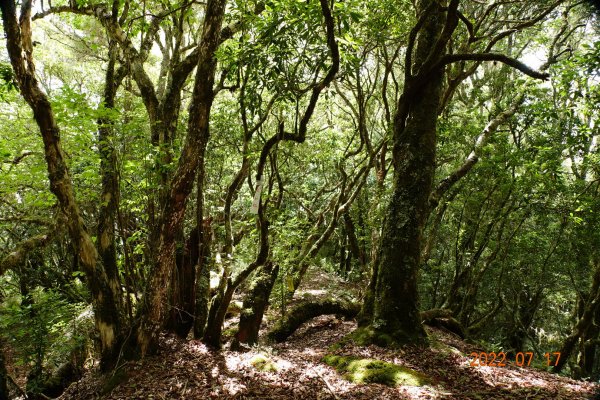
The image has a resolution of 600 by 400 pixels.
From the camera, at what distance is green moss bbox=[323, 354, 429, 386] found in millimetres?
5000

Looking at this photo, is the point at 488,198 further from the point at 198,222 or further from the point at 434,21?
the point at 198,222

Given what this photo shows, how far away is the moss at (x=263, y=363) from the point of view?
597 cm

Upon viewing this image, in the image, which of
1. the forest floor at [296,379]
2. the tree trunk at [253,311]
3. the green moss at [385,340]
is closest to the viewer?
the forest floor at [296,379]

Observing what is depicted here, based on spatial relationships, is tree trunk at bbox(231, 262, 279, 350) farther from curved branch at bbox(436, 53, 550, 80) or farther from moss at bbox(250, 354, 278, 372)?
curved branch at bbox(436, 53, 550, 80)

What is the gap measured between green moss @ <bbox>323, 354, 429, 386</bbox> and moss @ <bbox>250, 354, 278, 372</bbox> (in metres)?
1.02

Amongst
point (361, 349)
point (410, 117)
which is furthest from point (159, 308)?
point (410, 117)

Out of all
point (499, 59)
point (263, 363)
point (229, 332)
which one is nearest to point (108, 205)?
point (263, 363)

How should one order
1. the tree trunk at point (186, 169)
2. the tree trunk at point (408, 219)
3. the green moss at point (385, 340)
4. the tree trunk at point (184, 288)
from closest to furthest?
the tree trunk at point (186, 169) → the green moss at point (385, 340) → the tree trunk at point (408, 219) → the tree trunk at point (184, 288)

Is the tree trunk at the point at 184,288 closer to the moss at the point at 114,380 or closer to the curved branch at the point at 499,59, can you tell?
the moss at the point at 114,380

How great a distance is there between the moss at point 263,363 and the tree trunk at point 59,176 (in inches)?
87.1

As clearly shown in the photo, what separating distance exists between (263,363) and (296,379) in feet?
2.85

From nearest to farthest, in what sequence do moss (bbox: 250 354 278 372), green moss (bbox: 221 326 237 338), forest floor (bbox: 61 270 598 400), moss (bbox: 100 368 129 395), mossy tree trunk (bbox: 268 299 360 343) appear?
1. forest floor (bbox: 61 270 598 400)
2. moss (bbox: 100 368 129 395)
3. moss (bbox: 250 354 278 372)
4. green moss (bbox: 221 326 237 338)
5. mossy tree trunk (bbox: 268 299 360 343)

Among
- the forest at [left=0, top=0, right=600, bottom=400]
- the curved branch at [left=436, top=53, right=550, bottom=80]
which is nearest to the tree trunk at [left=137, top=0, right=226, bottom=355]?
the forest at [left=0, top=0, right=600, bottom=400]

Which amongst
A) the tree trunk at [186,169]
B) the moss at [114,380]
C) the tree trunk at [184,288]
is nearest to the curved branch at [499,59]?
the tree trunk at [186,169]
